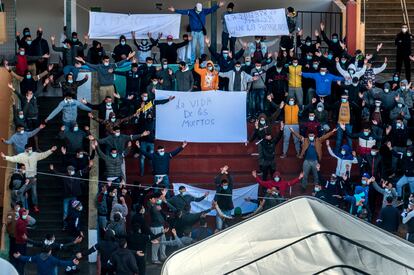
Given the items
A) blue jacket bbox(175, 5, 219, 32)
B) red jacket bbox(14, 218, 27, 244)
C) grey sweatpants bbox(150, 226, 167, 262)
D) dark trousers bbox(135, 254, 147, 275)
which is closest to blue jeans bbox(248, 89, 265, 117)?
blue jacket bbox(175, 5, 219, 32)

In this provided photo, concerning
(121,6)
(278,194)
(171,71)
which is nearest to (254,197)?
(278,194)

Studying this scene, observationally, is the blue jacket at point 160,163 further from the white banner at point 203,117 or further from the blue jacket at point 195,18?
the blue jacket at point 195,18

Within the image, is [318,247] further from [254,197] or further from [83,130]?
[83,130]

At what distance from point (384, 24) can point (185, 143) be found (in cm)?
931

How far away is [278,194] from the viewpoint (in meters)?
18.9

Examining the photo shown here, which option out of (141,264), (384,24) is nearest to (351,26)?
(384,24)

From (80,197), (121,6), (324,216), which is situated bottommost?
(80,197)

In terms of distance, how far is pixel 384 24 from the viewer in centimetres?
2684

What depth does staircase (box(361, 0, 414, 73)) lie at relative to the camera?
2608 centimetres

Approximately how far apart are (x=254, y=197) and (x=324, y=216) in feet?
38.7

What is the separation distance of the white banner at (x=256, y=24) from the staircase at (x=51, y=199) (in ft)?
13.9

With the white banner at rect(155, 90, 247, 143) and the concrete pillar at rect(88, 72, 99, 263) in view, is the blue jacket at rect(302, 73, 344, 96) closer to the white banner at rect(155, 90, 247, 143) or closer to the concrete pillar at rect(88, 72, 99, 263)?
the white banner at rect(155, 90, 247, 143)

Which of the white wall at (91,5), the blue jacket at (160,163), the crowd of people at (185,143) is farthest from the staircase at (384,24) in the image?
the blue jacket at (160,163)

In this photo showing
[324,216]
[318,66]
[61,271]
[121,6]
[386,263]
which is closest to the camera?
[386,263]
